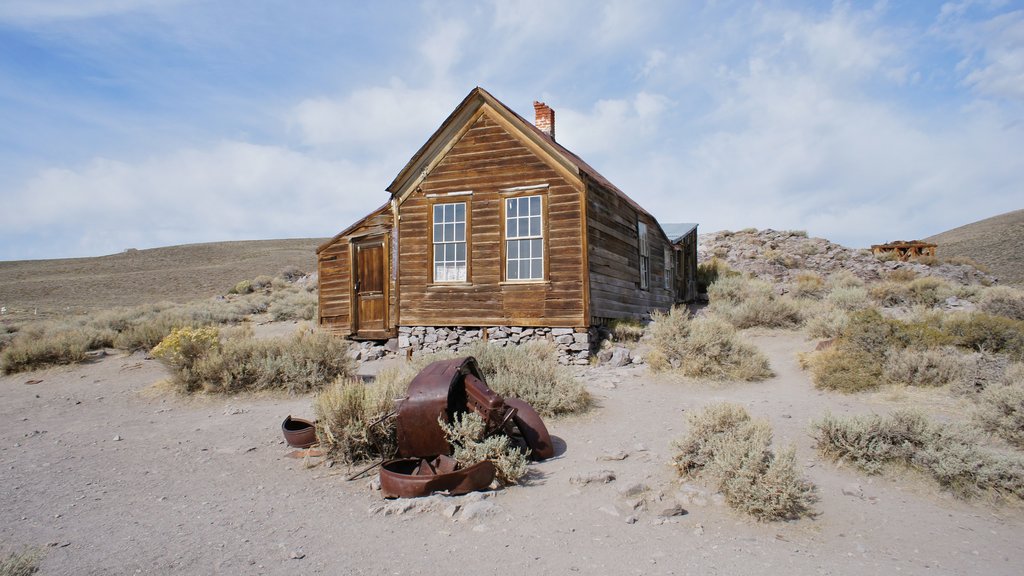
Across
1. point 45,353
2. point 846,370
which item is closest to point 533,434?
point 846,370

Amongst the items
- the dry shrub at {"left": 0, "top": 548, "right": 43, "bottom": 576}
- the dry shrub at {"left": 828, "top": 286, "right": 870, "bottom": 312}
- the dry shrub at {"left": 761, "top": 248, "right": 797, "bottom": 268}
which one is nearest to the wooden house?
the dry shrub at {"left": 828, "top": 286, "right": 870, "bottom": 312}

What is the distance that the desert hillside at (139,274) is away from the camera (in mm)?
34500

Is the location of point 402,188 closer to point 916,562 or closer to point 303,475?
point 303,475

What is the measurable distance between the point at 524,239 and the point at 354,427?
21.9ft

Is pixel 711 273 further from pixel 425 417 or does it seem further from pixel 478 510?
pixel 478 510

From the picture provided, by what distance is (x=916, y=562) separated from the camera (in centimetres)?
366

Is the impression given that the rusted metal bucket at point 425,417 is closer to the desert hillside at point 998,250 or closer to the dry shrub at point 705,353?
the dry shrub at point 705,353

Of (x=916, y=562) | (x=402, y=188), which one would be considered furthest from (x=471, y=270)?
(x=916, y=562)

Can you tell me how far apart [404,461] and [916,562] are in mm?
3817

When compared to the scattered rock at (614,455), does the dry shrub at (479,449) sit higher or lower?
higher

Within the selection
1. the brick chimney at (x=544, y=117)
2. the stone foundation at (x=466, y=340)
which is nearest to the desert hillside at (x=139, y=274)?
the stone foundation at (x=466, y=340)

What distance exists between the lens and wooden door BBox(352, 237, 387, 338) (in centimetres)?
1341

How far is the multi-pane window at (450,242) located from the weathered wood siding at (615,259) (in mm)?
2660

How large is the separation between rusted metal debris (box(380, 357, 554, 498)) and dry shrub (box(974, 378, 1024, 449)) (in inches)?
168
